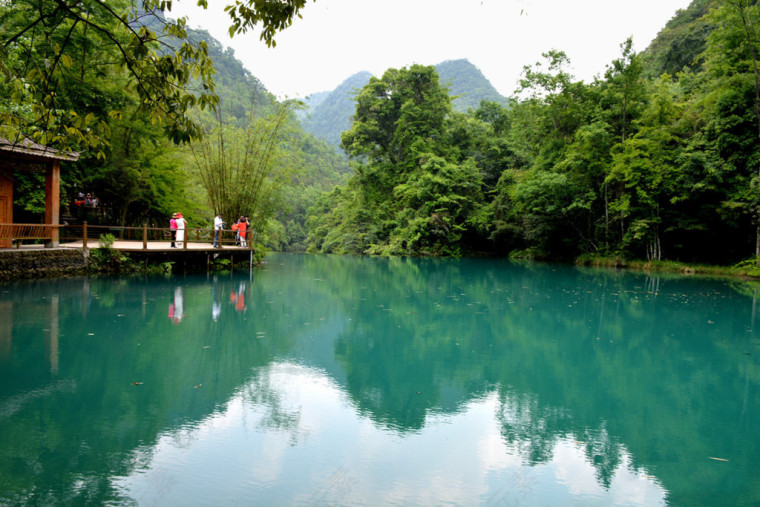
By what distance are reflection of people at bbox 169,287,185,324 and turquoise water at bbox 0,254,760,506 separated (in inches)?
4.0

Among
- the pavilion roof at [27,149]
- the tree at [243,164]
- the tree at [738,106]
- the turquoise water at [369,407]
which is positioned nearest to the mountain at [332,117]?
the tree at [243,164]

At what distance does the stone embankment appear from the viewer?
470 inches

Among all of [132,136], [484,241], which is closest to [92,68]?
[132,136]

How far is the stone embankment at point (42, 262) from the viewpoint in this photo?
11.9 metres

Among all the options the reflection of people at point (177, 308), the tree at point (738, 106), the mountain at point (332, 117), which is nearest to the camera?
the reflection of people at point (177, 308)

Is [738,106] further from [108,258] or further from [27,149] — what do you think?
[27,149]

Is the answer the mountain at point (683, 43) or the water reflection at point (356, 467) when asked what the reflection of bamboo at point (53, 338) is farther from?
the mountain at point (683, 43)

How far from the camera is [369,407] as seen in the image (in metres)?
4.52

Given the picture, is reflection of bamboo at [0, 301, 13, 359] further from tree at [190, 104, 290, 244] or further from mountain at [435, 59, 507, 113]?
mountain at [435, 59, 507, 113]

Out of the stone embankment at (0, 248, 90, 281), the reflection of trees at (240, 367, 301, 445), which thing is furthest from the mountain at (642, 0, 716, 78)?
the reflection of trees at (240, 367, 301, 445)

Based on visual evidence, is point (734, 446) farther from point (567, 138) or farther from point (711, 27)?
point (711, 27)

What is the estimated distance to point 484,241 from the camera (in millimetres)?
33531

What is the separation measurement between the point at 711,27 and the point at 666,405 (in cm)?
3432

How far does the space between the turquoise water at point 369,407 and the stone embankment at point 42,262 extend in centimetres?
330
